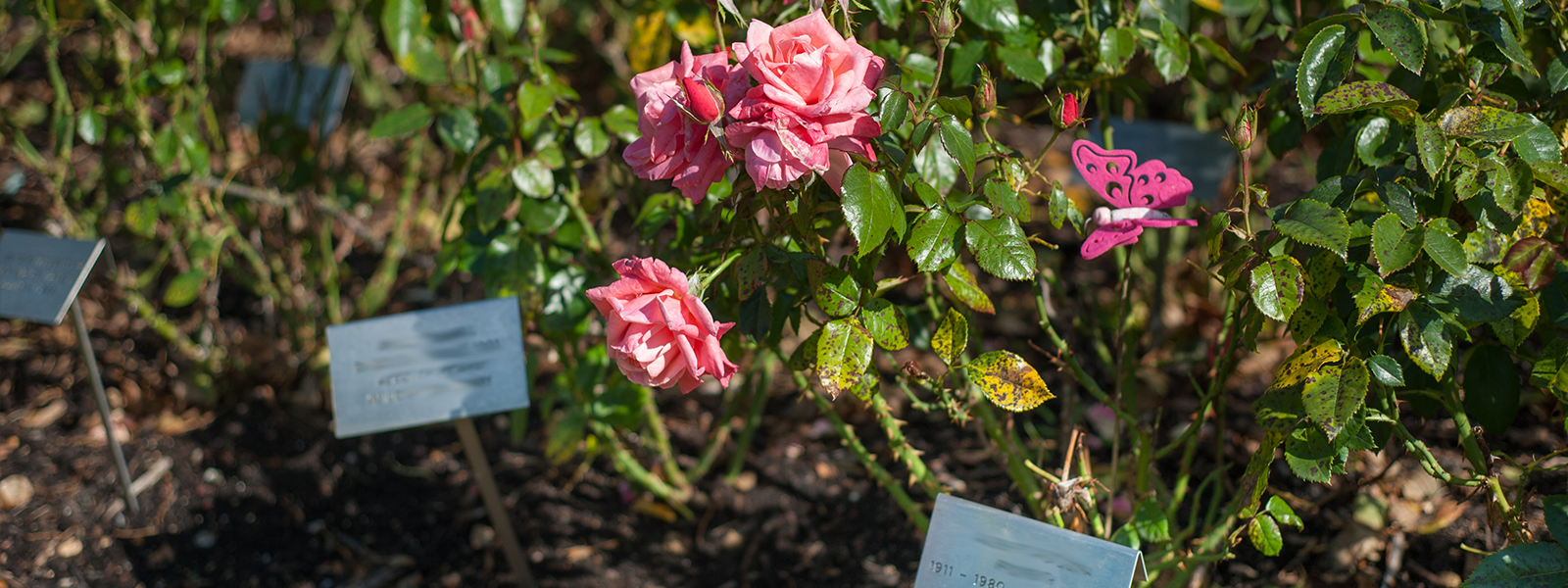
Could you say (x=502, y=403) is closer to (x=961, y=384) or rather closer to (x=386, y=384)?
(x=386, y=384)

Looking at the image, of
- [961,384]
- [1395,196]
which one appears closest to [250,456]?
[961,384]

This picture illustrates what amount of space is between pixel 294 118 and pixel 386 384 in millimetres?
977

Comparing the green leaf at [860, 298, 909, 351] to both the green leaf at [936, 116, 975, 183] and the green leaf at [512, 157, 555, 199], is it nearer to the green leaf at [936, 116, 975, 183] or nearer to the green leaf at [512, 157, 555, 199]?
the green leaf at [936, 116, 975, 183]

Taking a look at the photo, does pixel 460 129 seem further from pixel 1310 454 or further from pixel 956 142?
pixel 1310 454

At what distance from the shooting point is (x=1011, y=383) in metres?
0.97

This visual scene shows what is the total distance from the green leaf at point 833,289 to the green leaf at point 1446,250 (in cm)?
50

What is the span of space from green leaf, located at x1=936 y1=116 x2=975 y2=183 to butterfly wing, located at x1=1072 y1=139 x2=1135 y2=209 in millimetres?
165

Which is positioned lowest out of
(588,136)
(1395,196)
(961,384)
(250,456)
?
(250,456)

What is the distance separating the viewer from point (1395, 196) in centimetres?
89

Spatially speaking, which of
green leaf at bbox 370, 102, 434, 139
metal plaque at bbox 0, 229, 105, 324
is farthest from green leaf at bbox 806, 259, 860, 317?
metal plaque at bbox 0, 229, 105, 324

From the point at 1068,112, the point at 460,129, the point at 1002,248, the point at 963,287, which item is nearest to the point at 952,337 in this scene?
the point at 963,287

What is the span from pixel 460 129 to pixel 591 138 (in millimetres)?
210

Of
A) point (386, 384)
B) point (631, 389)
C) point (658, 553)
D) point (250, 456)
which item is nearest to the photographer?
point (386, 384)

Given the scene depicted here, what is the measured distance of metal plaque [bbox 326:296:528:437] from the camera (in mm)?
1342
